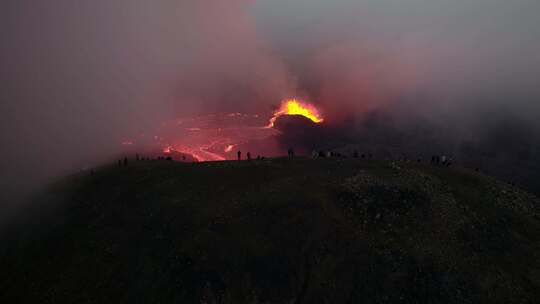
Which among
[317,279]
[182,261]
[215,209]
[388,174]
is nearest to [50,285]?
[182,261]

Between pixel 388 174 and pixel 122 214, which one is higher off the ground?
pixel 388 174

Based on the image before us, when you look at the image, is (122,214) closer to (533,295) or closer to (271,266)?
(271,266)

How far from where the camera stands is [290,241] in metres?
61.6

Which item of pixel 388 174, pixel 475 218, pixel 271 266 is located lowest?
pixel 271 266

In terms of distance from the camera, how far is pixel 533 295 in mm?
53750

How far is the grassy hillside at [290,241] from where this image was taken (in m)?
56.0

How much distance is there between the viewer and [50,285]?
6178 centimetres

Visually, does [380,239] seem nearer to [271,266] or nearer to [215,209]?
[271,266]

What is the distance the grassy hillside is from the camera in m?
56.0

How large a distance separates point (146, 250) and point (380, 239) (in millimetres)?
37108

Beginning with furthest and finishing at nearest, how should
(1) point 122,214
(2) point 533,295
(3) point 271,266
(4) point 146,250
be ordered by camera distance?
(1) point 122,214
(4) point 146,250
(3) point 271,266
(2) point 533,295

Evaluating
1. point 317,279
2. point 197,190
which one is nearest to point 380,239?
point 317,279

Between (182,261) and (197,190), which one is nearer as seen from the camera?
(182,261)

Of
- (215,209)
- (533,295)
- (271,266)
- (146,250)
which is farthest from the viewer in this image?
(215,209)
